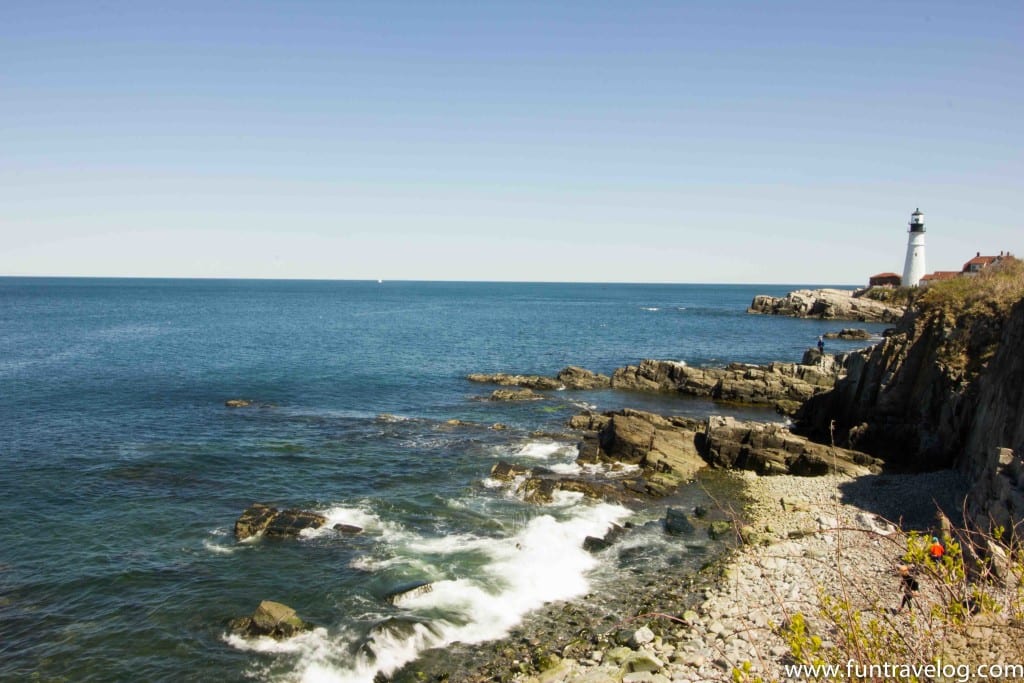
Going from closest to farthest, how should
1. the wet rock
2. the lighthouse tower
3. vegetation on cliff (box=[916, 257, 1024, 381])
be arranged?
the wet rock → vegetation on cliff (box=[916, 257, 1024, 381]) → the lighthouse tower

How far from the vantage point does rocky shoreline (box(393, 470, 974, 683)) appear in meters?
16.8

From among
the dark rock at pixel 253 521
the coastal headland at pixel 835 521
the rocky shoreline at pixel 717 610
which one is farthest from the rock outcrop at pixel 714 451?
the dark rock at pixel 253 521

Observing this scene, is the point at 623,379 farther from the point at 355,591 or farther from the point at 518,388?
the point at 355,591

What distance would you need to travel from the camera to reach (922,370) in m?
37.1

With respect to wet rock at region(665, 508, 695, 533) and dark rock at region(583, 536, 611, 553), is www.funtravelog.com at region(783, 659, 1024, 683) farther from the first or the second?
wet rock at region(665, 508, 695, 533)

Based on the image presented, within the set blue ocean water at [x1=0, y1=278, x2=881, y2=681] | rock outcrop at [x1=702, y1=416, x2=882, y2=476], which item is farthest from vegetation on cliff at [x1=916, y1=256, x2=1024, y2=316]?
blue ocean water at [x1=0, y1=278, x2=881, y2=681]

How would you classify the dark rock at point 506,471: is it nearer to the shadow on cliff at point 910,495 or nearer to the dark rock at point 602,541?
the dark rock at point 602,541

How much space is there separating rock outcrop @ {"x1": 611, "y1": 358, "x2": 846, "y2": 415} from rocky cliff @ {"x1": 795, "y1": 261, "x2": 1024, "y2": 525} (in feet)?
24.7

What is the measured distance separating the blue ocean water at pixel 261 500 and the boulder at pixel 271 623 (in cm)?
41

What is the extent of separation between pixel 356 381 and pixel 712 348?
51.1 meters

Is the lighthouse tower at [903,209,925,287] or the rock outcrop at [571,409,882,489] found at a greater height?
the lighthouse tower at [903,209,925,287]

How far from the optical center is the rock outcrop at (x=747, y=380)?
2058 inches

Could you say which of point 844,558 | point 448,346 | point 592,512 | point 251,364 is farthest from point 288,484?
point 448,346

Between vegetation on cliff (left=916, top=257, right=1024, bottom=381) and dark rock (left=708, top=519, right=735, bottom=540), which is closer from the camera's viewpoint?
dark rock (left=708, top=519, right=735, bottom=540)
